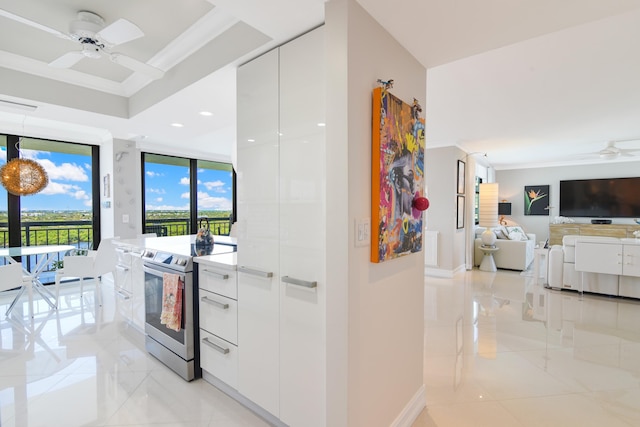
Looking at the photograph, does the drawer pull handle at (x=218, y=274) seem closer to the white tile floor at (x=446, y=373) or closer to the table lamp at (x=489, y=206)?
the white tile floor at (x=446, y=373)

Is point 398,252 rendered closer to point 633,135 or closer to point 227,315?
point 227,315

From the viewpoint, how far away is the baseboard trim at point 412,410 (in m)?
1.78

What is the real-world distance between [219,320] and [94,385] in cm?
111

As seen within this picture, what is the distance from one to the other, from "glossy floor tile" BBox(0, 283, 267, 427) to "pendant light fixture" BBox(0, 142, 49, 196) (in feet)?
5.25

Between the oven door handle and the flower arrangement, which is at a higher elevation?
the flower arrangement

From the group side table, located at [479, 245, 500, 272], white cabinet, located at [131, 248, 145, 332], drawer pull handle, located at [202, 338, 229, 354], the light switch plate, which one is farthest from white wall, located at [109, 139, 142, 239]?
side table, located at [479, 245, 500, 272]

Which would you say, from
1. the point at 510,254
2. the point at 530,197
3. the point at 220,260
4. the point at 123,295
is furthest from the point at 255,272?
the point at 530,197

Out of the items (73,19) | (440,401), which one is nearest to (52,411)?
(440,401)

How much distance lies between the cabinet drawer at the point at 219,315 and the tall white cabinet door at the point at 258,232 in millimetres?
69

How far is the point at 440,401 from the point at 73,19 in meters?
3.77

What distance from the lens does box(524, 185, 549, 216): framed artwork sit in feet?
28.7

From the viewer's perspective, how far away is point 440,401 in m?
2.10

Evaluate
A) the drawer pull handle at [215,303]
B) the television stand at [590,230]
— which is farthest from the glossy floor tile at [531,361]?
the television stand at [590,230]

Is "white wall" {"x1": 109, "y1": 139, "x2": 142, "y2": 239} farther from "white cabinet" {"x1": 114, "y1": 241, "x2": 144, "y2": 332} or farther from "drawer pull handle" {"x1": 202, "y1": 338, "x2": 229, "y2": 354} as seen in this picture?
"drawer pull handle" {"x1": 202, "y1": 338, "x2": 229, "y2": 354}
